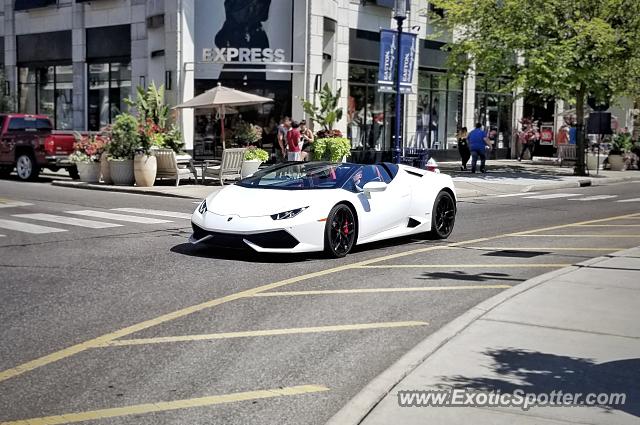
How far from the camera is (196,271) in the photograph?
9.79 metres

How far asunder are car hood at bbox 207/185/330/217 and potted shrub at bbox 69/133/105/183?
14.1 metres

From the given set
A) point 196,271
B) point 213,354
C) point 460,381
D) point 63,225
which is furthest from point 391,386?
point 63,225

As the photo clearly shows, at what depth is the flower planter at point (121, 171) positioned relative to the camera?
23.3 metres

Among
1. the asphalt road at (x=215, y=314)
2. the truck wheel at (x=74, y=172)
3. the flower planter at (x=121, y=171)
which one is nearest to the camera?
the asphalt road at (x=215, y=314)

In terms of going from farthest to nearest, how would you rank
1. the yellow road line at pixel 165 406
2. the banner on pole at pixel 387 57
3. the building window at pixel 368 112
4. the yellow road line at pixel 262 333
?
the building window at pixel 368 112 < the banner on pole at pixel 387 57 < the yellow road line at pixel 262 333 < the yellow road line at pixel 165 406

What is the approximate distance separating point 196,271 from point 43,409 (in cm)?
472

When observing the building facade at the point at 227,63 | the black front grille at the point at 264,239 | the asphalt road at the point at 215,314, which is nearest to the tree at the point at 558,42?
the building facade at the point at 227,63

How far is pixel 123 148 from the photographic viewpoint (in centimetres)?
2348

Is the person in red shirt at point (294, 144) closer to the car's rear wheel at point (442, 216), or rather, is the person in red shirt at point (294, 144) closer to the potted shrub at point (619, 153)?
the car's rear wheel at point (442, 216)

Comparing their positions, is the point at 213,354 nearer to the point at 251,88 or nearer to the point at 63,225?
the point at 63,225

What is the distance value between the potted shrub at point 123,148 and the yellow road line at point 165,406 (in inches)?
731

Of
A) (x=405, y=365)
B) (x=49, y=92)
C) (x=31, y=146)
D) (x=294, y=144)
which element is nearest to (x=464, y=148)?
(x=294, y=144)

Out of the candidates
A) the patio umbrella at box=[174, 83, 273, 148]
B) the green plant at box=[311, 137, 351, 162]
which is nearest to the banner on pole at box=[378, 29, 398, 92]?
the green plant at box=[311, 137, 351, 162]

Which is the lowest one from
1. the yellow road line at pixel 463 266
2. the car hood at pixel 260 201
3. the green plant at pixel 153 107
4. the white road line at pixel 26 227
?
the yellow road line at pixel 463 266
